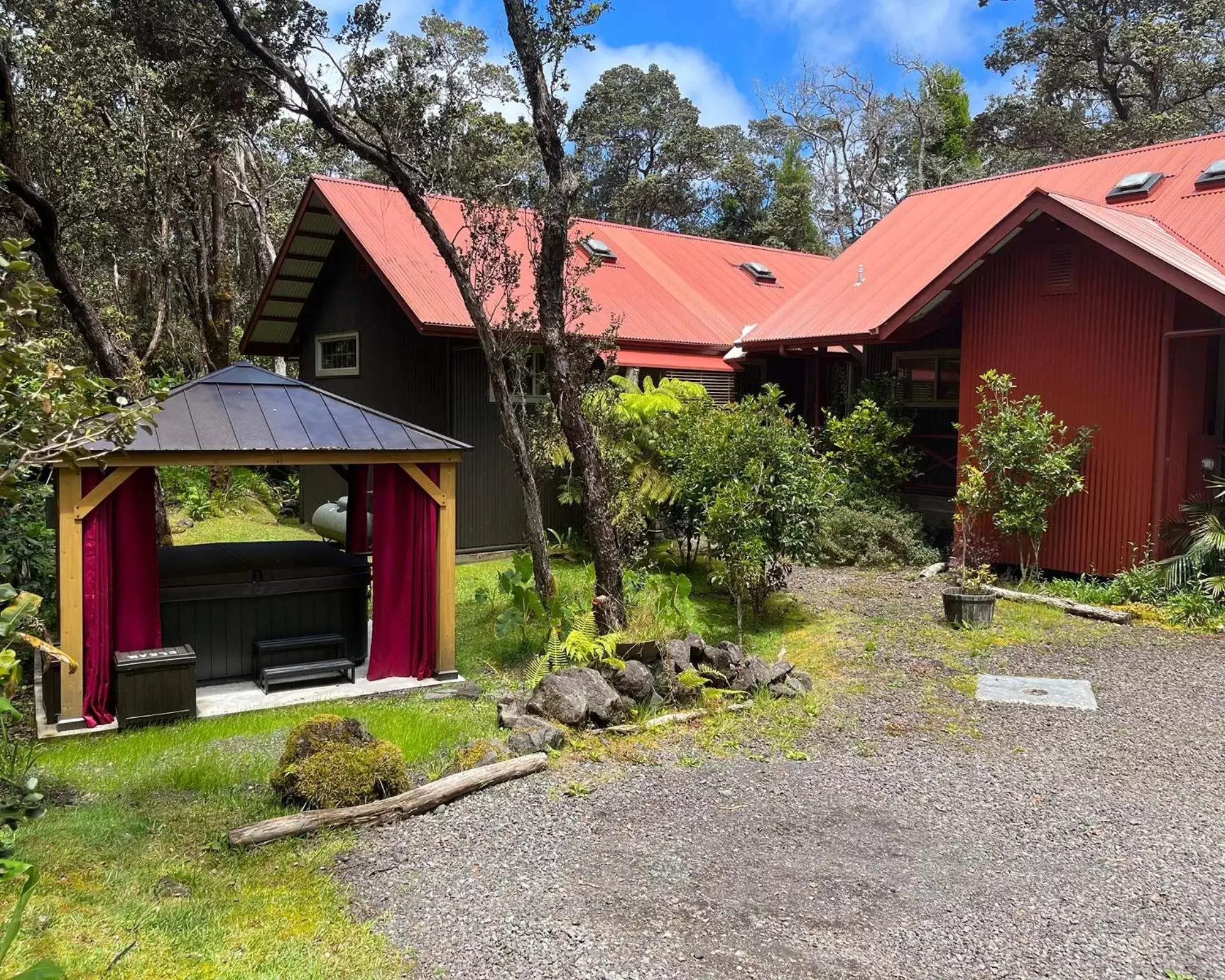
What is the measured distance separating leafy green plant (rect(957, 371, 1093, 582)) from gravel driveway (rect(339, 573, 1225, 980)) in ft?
15.2

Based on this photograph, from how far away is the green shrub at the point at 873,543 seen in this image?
13.0m

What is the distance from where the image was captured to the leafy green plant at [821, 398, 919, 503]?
13.6 metres

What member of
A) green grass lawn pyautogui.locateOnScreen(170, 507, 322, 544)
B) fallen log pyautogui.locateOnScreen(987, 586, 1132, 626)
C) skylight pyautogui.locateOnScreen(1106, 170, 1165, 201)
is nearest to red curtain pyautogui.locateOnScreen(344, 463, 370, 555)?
green grass lawn pyautogui.locateOnScreen(170, 507, 322, 544)

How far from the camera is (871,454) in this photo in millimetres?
13609

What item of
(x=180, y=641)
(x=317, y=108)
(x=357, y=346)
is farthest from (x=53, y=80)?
(x=180, y=641)

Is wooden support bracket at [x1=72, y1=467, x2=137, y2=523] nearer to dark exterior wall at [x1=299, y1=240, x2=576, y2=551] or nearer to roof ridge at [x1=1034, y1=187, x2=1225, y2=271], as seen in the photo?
dark exterior wall at [x1=299, y1=240, x2=576, y2=551]

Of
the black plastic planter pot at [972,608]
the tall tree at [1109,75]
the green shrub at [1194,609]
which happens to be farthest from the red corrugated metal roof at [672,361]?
the tall tree at [1109,75]

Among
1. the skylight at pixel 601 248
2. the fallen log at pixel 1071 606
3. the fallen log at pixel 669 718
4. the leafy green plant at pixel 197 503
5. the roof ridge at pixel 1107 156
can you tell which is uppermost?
the roof ridge at pixel 1107 156

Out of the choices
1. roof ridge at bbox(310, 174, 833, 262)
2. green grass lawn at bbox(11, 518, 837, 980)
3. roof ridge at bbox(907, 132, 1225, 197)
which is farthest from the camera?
roof ridge at bbox(310, 174, 833, 262)

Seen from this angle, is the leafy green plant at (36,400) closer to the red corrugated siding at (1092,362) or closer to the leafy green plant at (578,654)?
the leafy green plant at (578,654)

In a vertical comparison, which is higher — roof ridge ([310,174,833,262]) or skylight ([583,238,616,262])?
roof ridge ([310,174,833,262])

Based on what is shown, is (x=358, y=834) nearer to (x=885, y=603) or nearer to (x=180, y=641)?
(x=180, y=641)

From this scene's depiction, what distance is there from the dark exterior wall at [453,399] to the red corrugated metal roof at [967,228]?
478cm

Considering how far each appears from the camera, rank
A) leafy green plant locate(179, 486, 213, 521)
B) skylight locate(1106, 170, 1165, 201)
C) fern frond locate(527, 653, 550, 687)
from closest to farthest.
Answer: fern frond locate(527, 653, 550, 687), skylight locate(1106, 170, 1165, 201), leafy green plant locate(179, 486, 213, 521)
